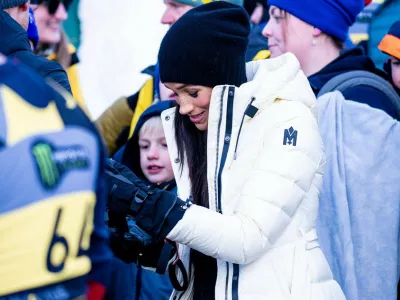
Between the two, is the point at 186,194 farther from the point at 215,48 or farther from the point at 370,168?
the point at 370,168

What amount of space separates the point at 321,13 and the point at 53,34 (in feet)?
4.96

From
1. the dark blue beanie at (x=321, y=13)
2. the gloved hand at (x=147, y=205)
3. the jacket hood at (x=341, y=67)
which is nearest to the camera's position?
the gloved hand at (x=147, y=205)

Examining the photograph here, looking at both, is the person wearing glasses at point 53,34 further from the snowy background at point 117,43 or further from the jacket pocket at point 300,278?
the jacket pocket at point 300,278

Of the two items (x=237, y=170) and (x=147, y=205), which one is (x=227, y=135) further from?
(x=147, y=205)

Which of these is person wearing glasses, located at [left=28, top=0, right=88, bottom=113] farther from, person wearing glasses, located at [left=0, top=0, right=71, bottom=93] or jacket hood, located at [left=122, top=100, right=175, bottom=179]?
person wearing glasses, located at [left=0, top=0, right=71, bottom=93]

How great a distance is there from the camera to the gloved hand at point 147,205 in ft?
8.16

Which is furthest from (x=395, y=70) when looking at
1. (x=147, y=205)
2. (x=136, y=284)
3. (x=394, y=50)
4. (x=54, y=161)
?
(x=54, y=161)

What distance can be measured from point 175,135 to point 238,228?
1.84ft

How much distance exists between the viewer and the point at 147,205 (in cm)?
250

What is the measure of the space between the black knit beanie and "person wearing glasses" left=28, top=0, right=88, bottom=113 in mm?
1633

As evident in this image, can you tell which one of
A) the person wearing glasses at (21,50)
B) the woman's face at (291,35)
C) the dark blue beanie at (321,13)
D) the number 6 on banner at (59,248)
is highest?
the number 6 on banner at (59,248)

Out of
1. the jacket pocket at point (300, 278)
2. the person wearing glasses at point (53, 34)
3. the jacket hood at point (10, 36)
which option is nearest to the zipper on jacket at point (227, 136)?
the jacket pocket at point (300, 278)

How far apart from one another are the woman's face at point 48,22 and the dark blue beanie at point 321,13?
1257 mm

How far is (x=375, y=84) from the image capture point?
3.53m
